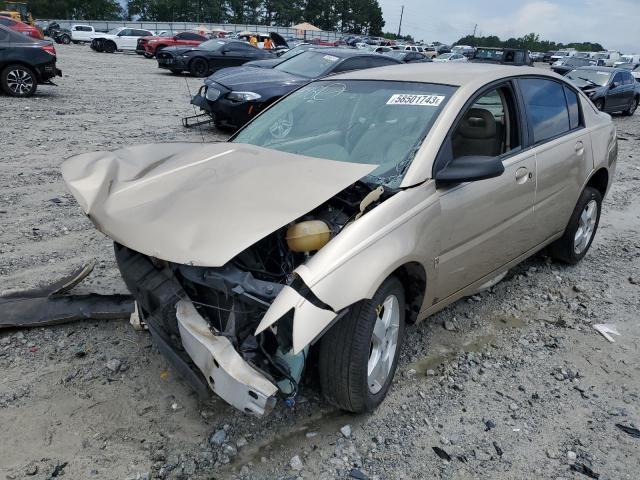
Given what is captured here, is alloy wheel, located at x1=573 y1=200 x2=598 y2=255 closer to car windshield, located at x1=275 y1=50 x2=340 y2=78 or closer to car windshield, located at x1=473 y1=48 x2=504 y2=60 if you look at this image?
car windshield, located at x1=275 y1=50 x2=340 y2=78

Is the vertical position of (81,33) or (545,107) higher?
(545,107)

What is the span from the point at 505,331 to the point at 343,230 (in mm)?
1846

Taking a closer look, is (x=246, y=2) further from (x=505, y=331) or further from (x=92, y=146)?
(x=505, y=331)

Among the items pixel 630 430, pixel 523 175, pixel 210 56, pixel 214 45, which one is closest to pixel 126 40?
pixel 214 45

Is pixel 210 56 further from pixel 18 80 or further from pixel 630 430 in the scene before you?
pixel 630 430

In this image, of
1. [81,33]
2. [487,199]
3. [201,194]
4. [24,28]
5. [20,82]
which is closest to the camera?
[201,194]

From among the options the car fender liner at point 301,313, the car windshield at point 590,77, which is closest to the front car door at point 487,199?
the car fender liner at point 301,313

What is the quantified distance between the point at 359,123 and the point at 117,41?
35764mm

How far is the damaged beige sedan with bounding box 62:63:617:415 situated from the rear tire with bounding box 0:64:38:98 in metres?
10.3

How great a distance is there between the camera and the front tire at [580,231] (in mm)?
4434

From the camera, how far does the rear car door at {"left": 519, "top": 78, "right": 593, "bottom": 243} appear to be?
3777 mm

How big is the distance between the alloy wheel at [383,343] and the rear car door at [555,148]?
158 centimetres

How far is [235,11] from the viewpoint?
8638 cm

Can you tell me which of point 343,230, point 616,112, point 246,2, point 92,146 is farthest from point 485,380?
point 246,2
